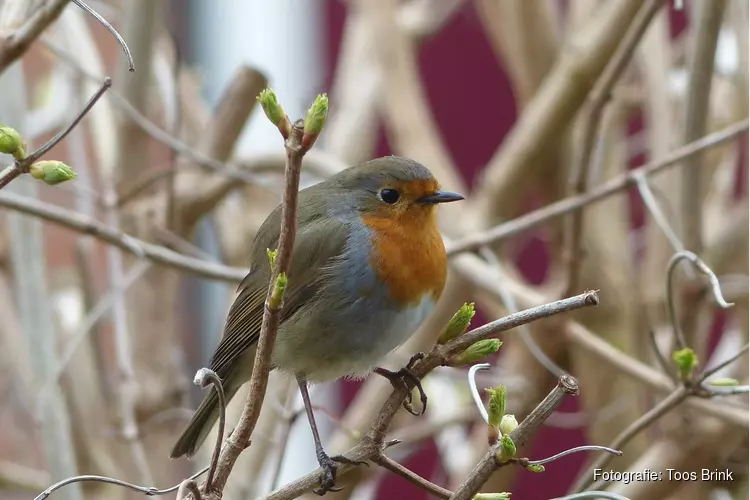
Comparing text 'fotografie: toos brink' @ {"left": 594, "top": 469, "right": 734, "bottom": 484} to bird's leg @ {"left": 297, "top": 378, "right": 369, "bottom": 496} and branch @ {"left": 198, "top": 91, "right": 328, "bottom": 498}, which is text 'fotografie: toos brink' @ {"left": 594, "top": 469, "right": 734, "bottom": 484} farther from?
branch @ {"left": 198, "top": 91, "right": 328, "bottom": 498}

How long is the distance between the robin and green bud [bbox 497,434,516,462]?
40 centimetres

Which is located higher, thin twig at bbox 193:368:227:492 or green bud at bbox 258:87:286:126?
green bud at bbox 258:87:286:126

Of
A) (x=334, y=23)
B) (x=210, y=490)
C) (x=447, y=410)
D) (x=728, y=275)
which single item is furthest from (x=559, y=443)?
(x=210, y=490)

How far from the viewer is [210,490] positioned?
2.11ft

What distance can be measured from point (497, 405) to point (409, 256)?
0.43 metres

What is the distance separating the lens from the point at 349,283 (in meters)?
1.07

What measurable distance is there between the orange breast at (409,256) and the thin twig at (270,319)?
1.38ft

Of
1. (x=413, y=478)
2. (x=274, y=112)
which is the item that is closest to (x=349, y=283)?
(x=413, y=478)

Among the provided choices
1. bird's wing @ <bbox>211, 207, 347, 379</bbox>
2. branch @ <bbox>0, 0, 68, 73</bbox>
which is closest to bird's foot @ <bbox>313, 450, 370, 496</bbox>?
bird's wing @ <bbox>211, 207, 347, 379</bbox>

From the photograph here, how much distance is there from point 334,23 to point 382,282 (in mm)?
2959

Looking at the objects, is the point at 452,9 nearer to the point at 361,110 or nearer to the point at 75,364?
the point at 361,110

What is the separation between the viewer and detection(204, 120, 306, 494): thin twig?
50 cm

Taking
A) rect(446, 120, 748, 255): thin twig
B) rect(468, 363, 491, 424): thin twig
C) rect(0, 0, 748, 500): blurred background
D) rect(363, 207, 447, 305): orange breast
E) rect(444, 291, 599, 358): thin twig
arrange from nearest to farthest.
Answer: rect(444, 291, 599, 358): thin twig < rect(468, 363, 491, 424): thin twig < rect(363, 207, 447, 305): orange breast < rect(446, 120, 748, 255): thin twig < rect(0, 0, 748, 500): blurred background

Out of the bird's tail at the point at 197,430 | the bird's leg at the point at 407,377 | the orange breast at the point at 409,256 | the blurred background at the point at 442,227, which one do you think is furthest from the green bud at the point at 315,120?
the bird's tail at the point at 197,430
